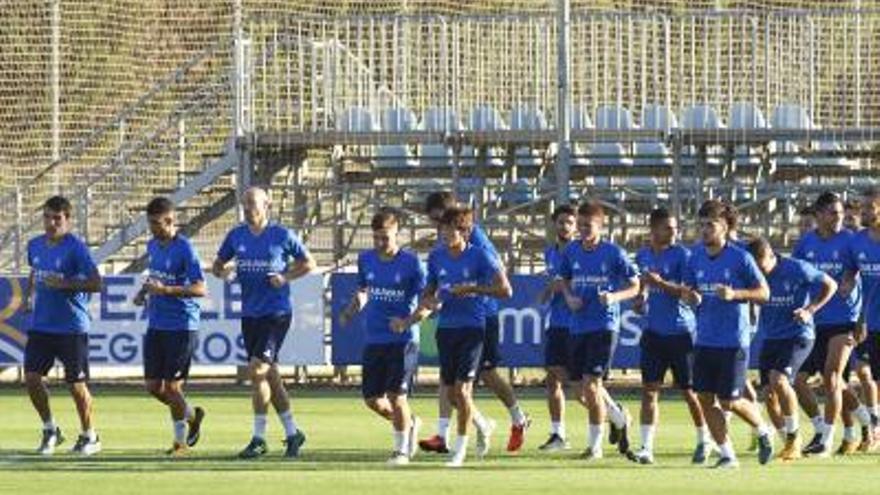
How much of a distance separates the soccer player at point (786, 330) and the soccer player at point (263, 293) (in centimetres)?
396

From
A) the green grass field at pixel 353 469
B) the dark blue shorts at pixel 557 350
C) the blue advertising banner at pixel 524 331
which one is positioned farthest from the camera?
the blue advertising banner at pixel 524 331

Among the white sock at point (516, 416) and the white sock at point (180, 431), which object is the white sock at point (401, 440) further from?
the white sock at point (180, 431)

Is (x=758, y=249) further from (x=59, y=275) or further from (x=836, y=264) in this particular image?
(x=59, y=275)

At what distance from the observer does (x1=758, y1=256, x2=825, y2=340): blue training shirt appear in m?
22.5

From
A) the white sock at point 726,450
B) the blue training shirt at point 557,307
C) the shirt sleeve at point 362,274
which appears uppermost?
the shirt sleeve at point 362,274

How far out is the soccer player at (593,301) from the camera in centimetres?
2255

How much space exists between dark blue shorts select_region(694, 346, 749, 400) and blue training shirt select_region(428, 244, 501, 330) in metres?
1.92

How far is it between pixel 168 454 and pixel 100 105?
20.9 meters

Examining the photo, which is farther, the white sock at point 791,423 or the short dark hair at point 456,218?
→ the white sock at point 791,423

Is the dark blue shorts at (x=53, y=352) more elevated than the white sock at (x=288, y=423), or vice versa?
the dark blue shorts at (x=53, y=352)

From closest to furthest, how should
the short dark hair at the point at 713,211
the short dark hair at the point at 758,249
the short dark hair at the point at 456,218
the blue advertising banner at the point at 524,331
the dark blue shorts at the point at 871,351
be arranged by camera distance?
the short dark hair at the point at 713,211
the short dark hair at the point at 456,218
the short dark hair at the point at 758,249
the dark blue shorts at the point at 871,351
the blue advertising banner at the point at 524,331

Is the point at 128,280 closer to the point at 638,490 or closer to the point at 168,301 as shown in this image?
the point at 168,301

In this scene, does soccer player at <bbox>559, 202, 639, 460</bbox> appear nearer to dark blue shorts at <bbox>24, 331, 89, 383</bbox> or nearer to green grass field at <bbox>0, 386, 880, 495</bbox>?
green grass field at <bbox>0, 386, 880, 495</bbox>

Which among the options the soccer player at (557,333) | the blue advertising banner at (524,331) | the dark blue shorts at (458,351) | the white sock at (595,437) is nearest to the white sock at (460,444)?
the dark blue shorts at (458,351)
